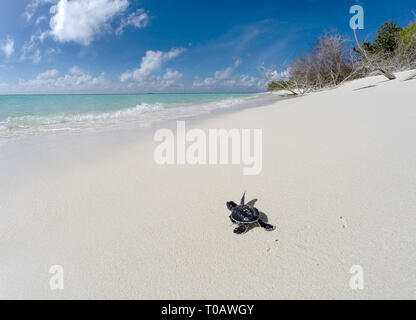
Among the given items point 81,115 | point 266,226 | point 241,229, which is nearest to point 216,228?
point 241,229

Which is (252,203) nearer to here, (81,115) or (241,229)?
(241,229)

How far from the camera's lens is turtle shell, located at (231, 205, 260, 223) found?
1398mm

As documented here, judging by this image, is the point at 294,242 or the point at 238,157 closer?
the point at 294,242

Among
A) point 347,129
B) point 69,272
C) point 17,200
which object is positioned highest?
point 347,129

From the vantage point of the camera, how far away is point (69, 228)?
5.41ft

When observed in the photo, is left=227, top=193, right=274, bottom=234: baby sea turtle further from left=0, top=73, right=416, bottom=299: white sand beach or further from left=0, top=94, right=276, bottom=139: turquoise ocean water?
left=0, top=94, right=276, bottom=139: turquoise ocean water

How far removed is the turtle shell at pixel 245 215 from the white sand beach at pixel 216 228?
0.44 feet

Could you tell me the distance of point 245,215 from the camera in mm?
1431

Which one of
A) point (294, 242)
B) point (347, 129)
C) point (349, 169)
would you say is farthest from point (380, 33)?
point (294, 242)

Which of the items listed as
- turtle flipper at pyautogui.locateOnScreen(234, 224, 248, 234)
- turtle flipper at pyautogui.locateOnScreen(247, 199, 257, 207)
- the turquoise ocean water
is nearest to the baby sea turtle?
turtle flipper at pyautogui.locateOnScreen(234, 224, 248, 234)

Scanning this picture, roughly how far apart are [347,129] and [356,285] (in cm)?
324

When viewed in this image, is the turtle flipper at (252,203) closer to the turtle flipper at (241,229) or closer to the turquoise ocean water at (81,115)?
the turtle flipper at (241,229)

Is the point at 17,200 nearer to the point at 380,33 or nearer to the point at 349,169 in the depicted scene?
the point at 349,169

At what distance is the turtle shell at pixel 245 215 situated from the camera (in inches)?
55.0
